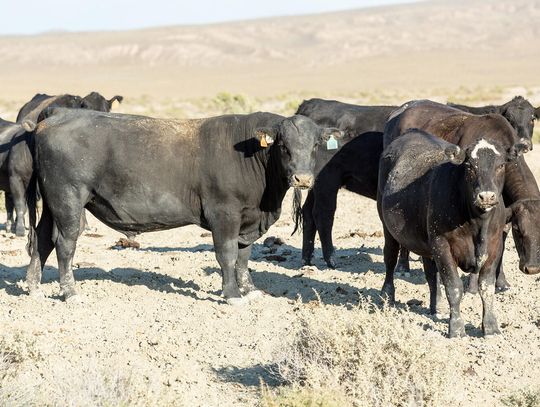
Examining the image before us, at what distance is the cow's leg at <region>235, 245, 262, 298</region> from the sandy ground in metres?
0.30

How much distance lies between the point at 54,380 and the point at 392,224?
3870 mm

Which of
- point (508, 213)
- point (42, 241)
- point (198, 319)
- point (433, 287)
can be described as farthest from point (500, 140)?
point (42, 241)

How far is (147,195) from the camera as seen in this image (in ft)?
35.3

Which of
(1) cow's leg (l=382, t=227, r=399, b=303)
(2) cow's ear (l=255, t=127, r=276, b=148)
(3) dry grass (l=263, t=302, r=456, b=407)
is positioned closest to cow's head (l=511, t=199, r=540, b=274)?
(1) cow's leg (l=382, t=227, r=399, b=303)

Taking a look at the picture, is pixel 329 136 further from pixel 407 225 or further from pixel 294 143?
pixel 407 225

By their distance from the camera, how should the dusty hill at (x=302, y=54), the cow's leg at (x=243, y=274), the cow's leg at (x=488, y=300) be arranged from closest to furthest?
the cow's leg at (x=488, y=300) < the cow's leg at (x=243, y=274) < the dusty hill at (x=302, y=54)

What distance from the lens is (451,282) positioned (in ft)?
30.0

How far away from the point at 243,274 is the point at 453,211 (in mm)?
2933

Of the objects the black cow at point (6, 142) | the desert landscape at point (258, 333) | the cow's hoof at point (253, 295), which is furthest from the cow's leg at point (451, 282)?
the black cow at point (6, 142)

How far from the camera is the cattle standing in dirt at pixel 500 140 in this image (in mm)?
9523

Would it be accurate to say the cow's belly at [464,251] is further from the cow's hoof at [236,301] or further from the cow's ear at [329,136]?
the cow's hoof at [236,301]

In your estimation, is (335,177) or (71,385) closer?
(71,385)

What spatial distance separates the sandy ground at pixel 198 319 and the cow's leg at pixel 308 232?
0.17 meters

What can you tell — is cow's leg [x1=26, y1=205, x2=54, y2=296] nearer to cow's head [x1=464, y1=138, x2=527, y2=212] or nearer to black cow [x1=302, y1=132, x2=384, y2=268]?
black cow [x1=302, y1=132, x2=384, y2=268]
